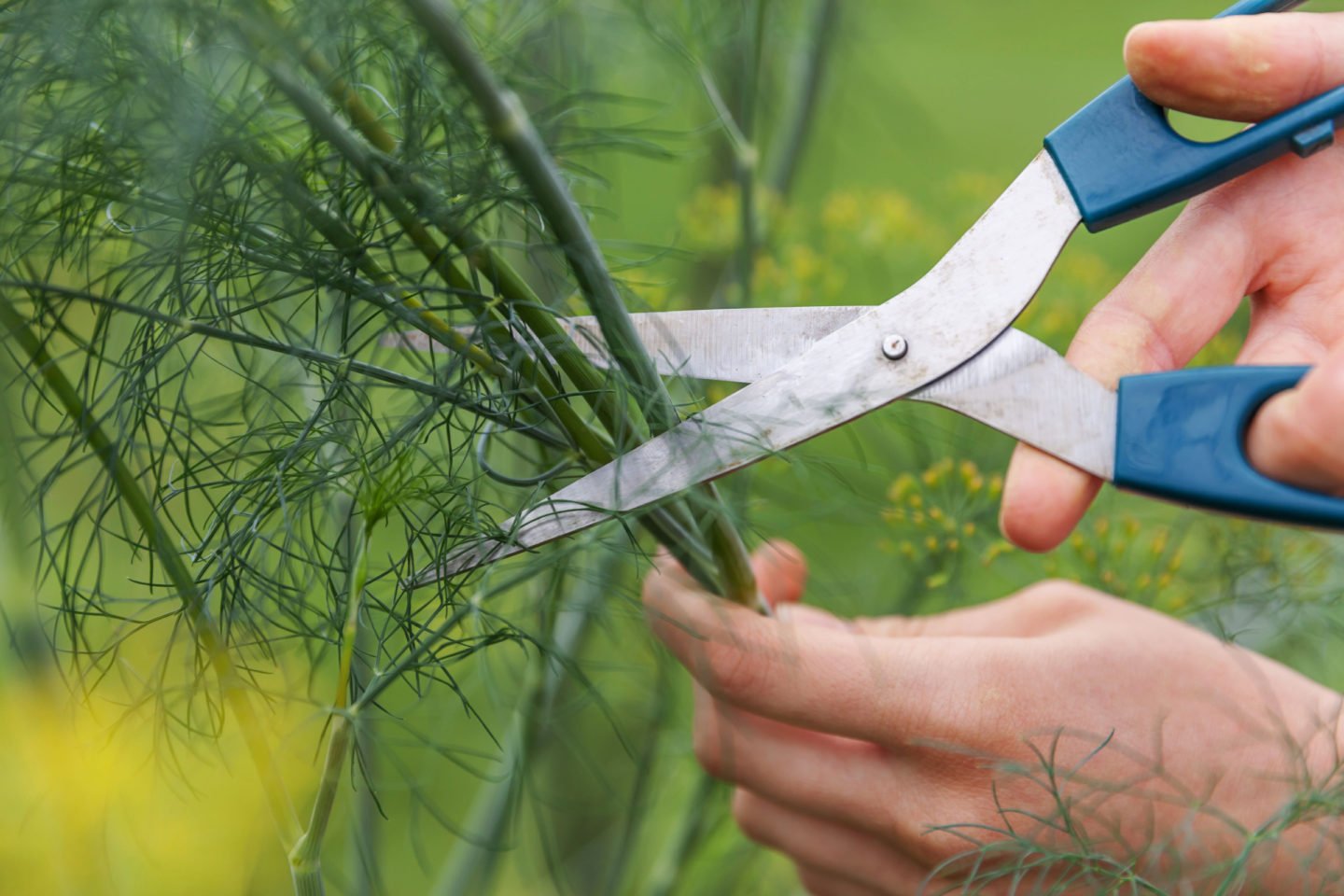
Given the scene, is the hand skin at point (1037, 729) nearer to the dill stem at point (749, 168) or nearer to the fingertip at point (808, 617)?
the fingertip at point (808, 617)

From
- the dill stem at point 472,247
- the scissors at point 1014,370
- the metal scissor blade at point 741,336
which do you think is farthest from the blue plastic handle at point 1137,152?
the dill stem at point 472,247

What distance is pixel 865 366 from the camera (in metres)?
0.47

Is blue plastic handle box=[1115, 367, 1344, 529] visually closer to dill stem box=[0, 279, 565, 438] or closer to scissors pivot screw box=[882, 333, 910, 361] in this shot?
scissors pivot screw box=[882, 333, 910, 361]

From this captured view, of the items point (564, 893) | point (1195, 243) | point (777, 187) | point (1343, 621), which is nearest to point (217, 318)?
point (564, 893)

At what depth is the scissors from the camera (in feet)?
1.41

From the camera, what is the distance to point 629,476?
0.43 m

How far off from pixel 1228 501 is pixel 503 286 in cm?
27

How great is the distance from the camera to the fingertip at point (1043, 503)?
0.44 meters

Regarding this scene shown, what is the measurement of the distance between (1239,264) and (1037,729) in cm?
22

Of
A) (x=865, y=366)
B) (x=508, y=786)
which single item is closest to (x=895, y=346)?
(x=865, y=366)

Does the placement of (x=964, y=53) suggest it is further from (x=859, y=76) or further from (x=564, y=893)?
(x=564, y=893)

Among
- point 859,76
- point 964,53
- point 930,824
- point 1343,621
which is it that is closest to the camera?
point 930,824

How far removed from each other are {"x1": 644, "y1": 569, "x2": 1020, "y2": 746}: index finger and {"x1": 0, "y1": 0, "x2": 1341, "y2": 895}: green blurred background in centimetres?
4

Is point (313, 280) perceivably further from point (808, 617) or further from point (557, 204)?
point (808, 617)
